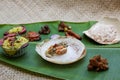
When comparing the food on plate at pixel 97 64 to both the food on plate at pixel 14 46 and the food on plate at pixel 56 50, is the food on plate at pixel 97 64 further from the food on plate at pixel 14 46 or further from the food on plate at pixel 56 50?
the food on plate at pixel 14 46

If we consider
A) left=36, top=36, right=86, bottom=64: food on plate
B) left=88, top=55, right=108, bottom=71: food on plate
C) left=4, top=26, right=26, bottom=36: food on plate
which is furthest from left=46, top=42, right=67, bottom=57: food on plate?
left=4, top=26, right=26, bottom=36: food on plate

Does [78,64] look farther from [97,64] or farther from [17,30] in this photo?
[17,30]

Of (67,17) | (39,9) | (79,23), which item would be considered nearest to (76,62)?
(79,23)

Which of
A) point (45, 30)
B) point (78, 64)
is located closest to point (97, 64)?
point (78, 64)

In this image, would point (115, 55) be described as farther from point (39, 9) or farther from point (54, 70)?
point (39, 9)

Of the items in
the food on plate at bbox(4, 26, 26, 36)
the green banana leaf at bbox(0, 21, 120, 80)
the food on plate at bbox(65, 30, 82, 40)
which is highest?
the food on plate at bbox(65, 30, 82, 40)

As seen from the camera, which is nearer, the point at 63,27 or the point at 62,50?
the point at 62,50

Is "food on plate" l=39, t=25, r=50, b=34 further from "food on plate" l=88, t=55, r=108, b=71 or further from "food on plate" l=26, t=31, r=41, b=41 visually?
"food on plate" l=88, t=55, r=108, b=71
